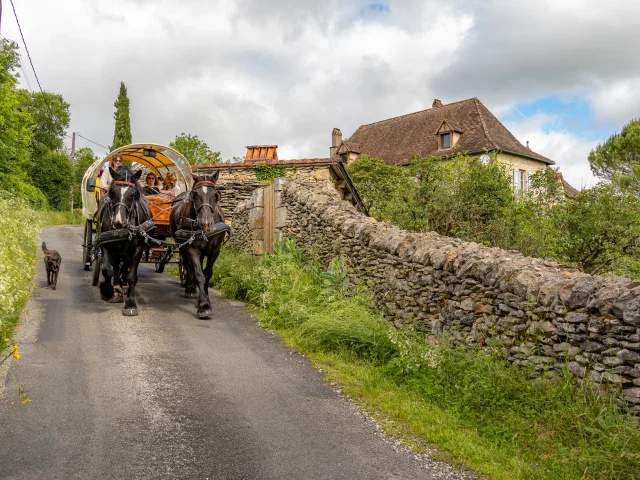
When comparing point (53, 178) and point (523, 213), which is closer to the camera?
point (523, 213)

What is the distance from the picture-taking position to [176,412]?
214 inches

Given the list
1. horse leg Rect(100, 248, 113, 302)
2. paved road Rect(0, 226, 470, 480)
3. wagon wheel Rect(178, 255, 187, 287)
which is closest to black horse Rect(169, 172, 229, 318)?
paved road Rect(0, 226, 470, 480)

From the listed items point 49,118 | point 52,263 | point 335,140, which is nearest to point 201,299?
point 52,263

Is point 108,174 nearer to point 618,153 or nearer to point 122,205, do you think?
point 122,205

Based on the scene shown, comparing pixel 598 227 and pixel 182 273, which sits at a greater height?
pixel 598 227

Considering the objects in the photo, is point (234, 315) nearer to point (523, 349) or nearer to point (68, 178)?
point (523, 349)

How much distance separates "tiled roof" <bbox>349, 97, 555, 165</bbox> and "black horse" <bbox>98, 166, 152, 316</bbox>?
2743cm

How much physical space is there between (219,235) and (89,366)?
3719mm

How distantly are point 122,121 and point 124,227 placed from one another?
35.6 metres

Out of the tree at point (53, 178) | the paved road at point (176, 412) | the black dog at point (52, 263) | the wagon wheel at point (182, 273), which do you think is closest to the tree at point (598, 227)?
the paved road at point (176, 412)

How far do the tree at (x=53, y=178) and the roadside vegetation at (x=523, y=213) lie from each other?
33.5 meters

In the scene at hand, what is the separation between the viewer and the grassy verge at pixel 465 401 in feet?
14.6

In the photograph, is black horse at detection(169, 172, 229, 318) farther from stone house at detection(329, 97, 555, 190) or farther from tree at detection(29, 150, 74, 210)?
tree at detection(29, 150, 74, 210)

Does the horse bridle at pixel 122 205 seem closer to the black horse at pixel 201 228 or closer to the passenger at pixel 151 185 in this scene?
the black horse at pixel 201 228
